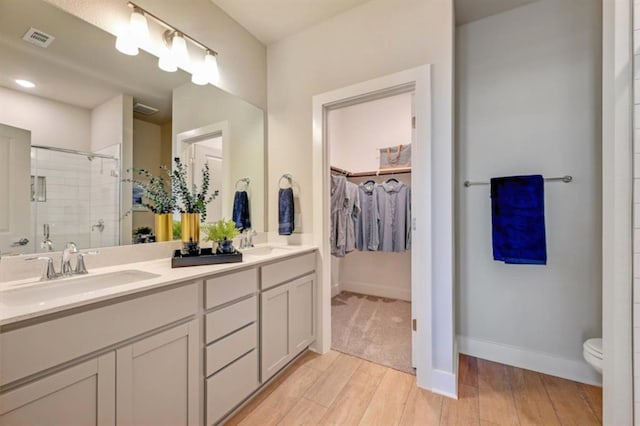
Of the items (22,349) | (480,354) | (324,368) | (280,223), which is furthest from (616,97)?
(22,349)

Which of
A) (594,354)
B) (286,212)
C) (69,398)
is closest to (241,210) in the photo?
(286,212)

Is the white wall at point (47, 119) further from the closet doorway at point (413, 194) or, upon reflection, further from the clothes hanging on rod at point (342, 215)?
the clothes hanging on rod at point (342, 215)

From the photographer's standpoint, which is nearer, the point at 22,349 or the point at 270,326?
the point at 22,349

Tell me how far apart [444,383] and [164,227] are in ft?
6.78

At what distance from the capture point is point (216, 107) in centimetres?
206

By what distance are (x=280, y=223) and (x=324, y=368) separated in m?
1.18

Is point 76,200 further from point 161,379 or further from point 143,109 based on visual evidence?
point 161,379

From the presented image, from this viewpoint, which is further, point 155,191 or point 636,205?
point 155,191

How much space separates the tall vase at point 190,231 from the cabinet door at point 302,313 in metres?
0.71

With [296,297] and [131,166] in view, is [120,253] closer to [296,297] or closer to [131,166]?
[131,166]

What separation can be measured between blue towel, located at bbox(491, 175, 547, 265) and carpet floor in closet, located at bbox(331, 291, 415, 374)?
109cm

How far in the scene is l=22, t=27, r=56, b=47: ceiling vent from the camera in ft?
4.01

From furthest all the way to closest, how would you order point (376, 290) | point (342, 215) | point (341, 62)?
point (376, 290), point (342, 215), point (341, 62)

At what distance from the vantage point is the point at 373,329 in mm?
2553
